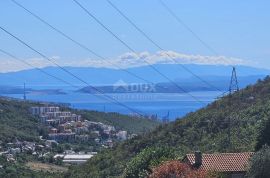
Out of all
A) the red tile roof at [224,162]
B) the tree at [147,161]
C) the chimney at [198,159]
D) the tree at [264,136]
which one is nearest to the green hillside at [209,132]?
the tree at [147,161]

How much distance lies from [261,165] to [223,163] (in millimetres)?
6592

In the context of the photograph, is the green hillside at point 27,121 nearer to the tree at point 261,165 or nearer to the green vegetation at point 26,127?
the green vegetation at point 26,127

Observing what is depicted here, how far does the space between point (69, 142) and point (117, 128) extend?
13051 millimetres

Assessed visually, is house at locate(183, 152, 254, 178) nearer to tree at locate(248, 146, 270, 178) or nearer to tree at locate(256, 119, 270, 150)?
tree at locate(256, 119, 270, 150)

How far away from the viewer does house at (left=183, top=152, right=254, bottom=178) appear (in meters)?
33.3

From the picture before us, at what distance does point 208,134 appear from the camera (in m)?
54.3

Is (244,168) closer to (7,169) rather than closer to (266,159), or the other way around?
(266,159)

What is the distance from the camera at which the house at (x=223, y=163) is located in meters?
33.3

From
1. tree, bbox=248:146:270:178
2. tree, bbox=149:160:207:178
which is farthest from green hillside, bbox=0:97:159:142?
tree, bbox=248:146:270:178

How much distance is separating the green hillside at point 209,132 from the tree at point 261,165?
46.7 feet

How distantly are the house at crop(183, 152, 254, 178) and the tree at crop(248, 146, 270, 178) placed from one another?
14.9 ft

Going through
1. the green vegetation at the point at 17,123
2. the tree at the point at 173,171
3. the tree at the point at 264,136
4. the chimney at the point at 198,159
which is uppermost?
the green vegetation at the point at 17,123

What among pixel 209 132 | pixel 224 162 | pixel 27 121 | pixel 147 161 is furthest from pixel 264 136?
pixel 27 121

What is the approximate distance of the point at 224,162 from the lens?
112ft
